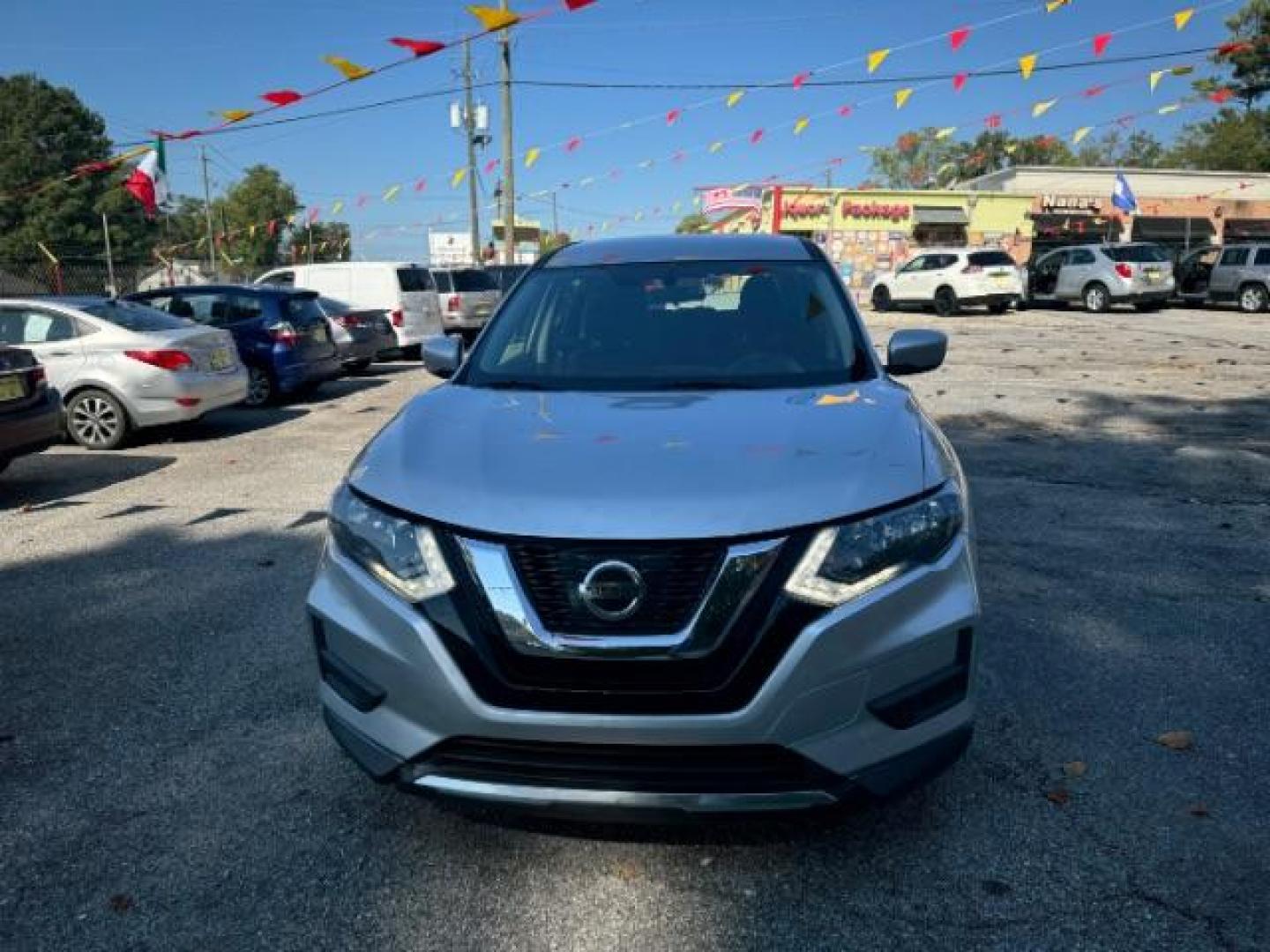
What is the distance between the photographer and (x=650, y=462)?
2.30m

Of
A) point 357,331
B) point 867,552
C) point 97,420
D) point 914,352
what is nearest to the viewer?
point 867,552

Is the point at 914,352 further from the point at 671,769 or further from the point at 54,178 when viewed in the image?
the point at 54,178

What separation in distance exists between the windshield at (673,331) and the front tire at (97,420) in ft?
21.7

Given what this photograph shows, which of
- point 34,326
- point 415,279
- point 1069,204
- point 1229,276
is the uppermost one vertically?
point 1069,204

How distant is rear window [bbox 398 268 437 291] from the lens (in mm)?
15969

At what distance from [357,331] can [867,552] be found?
13352mm

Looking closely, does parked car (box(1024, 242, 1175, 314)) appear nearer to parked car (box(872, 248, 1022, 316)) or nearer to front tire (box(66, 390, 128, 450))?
parked car (box(872, 248, 1022, 316))

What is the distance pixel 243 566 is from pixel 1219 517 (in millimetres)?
5835

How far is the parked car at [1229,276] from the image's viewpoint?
74.7 ft

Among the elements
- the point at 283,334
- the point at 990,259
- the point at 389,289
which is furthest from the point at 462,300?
the point at 990,259

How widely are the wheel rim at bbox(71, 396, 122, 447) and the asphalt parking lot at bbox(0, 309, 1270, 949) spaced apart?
3.49 meters

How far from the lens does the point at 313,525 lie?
5898 mm

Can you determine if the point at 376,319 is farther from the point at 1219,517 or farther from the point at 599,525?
the point at 599,525

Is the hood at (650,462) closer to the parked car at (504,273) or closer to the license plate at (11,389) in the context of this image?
the license plate at (11,389)
